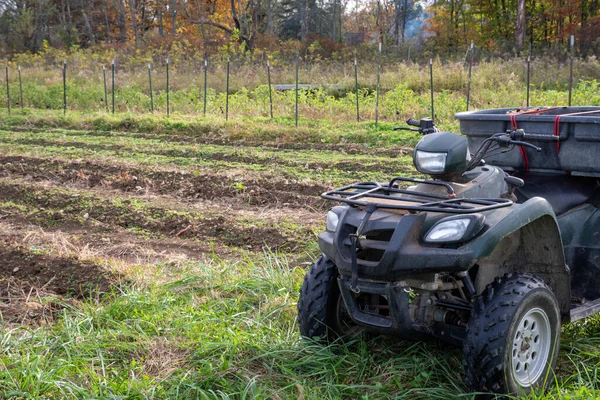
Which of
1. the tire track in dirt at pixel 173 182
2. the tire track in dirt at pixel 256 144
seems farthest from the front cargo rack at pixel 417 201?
the tire track in dirt at pixel 256 144

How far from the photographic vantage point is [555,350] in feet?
10.4

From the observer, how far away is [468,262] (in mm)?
2793

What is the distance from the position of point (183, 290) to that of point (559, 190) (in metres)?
2.43

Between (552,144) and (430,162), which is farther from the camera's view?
(552,144)

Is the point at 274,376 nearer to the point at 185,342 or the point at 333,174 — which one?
the point at 185,342

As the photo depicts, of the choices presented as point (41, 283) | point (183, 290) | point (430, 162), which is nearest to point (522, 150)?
point (430, 162)

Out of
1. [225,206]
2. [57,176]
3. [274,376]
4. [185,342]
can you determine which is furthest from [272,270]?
[57,176]

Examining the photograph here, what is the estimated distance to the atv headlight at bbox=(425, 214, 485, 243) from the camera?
2.83 meters

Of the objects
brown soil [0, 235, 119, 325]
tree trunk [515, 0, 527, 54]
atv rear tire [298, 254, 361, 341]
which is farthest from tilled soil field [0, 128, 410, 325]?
tree trunk [515, 0, 527, 54]

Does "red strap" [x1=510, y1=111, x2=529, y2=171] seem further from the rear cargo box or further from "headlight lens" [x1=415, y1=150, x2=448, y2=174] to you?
"headlight lens" [x1=415, y1=150, x2=448, y2=174]

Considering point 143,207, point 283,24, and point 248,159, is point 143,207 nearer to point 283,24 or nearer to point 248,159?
point 248,159

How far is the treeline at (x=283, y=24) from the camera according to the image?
108 ft

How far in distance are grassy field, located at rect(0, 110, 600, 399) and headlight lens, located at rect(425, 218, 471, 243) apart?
677 mm

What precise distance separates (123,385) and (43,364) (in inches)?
20.8
